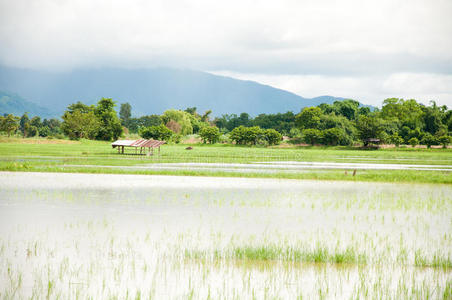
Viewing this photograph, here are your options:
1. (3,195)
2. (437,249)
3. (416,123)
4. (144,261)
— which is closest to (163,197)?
(3,195)

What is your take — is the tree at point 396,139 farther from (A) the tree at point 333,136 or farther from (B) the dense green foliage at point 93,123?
(B) the dense green foliage at point 93,123

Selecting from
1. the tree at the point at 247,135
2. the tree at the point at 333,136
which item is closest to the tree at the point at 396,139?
→ the tree at the point at 333,136

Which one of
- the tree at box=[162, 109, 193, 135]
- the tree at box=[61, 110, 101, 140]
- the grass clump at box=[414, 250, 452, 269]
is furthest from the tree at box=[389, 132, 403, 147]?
the grass clump at box=[414, 250, 452, 269]

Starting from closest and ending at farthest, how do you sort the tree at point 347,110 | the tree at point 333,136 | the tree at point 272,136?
the tree at point 333,136, the tree at point 272,136, the tree at point 347,110

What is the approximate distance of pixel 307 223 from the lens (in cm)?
1152

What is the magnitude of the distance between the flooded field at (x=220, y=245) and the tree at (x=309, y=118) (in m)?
68.3

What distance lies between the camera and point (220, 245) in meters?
8.90

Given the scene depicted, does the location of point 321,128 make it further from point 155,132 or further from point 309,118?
point 155,132

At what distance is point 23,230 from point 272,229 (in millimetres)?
5351

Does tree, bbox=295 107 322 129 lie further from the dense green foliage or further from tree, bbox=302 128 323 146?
the dense green foliage

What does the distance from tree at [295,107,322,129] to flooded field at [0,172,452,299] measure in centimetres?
6825

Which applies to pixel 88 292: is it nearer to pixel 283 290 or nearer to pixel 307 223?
pixel 283 290

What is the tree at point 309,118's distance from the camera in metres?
84.1

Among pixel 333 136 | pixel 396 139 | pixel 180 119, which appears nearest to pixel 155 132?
pixel 180 119
